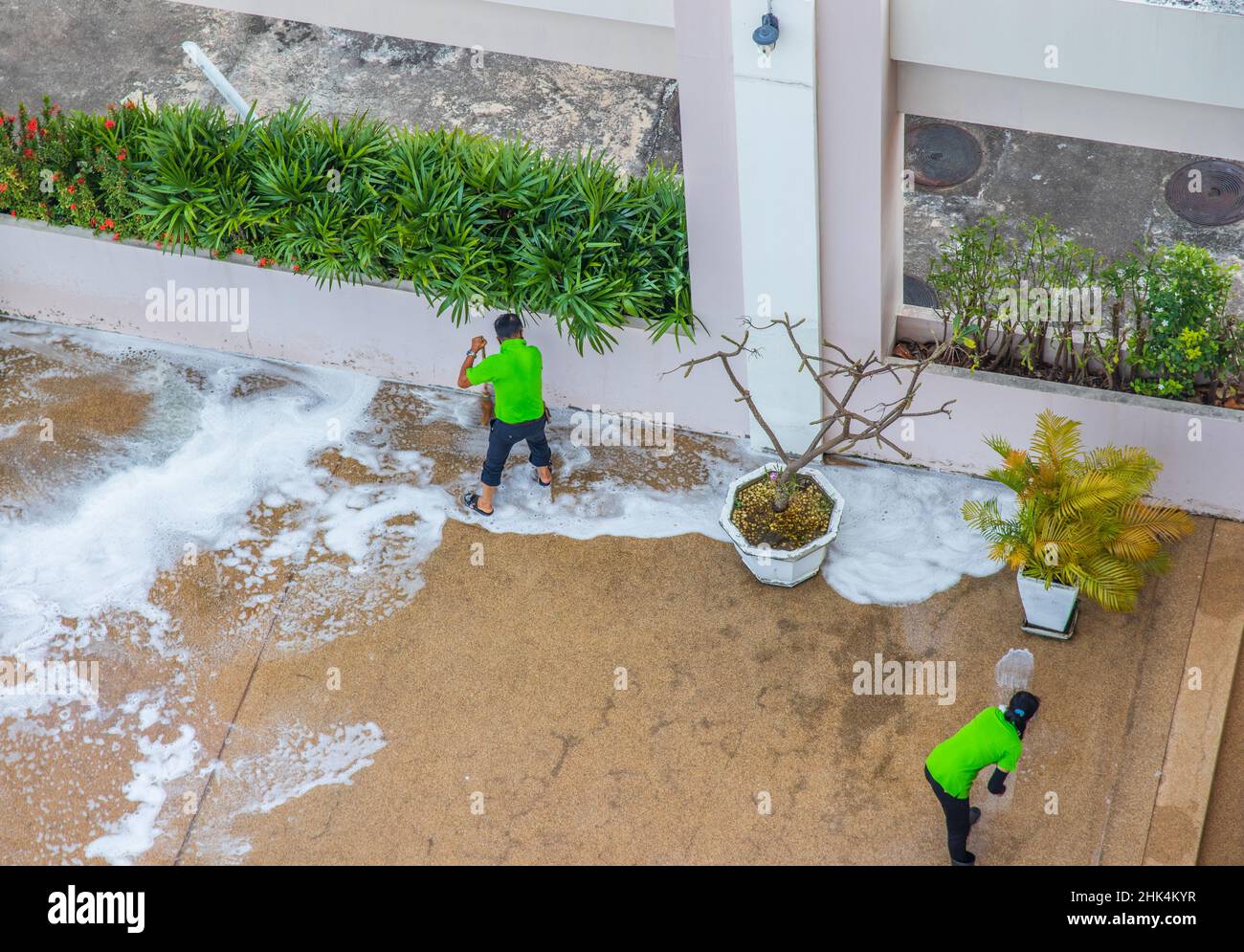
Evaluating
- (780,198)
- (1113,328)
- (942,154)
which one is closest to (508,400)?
(780,198)

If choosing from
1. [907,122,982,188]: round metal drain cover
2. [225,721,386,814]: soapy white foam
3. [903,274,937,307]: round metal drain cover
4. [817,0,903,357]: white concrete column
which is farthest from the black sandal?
[907,122,982,188]: round metal drain cover

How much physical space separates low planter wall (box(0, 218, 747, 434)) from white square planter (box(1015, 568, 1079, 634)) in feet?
7.05

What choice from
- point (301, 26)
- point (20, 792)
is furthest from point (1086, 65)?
point (301, 26)

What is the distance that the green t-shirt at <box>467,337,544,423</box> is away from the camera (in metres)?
8.56

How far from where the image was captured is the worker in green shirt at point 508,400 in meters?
8.56

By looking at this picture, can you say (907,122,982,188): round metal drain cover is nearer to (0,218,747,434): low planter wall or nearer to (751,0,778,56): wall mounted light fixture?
(0,218,747,434): low planter wall

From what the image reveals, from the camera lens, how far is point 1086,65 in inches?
283

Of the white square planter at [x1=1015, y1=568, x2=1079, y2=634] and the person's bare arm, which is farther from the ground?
the person's bare arm

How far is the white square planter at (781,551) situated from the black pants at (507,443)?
1.17 m

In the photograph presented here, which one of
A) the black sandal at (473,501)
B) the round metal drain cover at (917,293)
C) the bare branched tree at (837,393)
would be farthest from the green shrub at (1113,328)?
the black sandal at (473,501)

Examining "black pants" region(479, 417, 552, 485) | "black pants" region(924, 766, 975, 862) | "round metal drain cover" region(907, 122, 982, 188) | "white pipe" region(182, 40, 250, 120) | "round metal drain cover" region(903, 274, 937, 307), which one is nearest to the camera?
"black pants" region(924, 766, 975, 862)

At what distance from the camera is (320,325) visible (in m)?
9.88

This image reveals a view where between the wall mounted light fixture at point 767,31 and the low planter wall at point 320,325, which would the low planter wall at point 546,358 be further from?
the wall mounted light fixture at point 767,31

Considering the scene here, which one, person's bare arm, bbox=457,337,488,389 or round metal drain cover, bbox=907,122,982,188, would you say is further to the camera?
round metal drain cover, bbox=907,122,982,188
